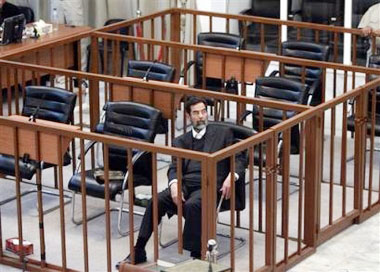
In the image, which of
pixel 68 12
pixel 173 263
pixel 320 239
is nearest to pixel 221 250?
pixel 320 239

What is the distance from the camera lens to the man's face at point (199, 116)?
8.38m

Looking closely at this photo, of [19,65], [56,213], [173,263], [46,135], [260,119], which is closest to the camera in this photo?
[173,263]

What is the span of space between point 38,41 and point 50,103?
7.98 feet

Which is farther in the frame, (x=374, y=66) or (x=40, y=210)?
(x=374, y=66)

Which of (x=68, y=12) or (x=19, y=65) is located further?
(x=68, y=12)

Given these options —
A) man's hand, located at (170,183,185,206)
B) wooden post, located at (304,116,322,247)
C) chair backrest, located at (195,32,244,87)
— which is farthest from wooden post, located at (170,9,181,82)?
man's hand, located at (170,183,185,206)

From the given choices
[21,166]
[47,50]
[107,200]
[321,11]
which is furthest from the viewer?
[321,11]

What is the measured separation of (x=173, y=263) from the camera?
6.06 meters

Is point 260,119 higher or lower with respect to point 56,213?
higher

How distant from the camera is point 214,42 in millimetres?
11391

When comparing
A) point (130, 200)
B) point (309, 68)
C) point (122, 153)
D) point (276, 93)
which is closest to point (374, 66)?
point (309, 68)

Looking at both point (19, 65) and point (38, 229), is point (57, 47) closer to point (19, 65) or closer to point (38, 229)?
point (19, 65)

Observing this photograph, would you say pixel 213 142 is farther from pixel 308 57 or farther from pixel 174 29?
pixel 174 29

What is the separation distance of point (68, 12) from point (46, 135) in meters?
5.87
